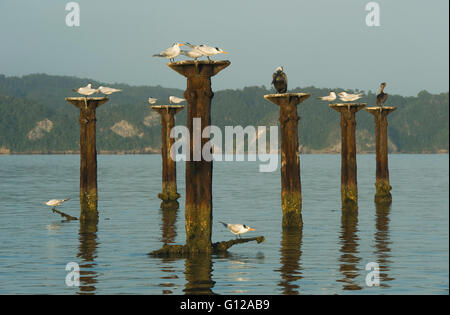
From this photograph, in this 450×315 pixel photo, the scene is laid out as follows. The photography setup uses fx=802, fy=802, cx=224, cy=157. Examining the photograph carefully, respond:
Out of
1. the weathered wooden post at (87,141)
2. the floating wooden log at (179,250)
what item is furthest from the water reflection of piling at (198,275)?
the weathered wooden post at (87,141)

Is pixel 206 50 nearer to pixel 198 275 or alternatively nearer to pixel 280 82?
pixel 198 275

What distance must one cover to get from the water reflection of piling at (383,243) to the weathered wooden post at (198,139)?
13.3ft

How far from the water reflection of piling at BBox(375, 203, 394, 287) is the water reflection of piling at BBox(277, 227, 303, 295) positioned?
6.06 feet

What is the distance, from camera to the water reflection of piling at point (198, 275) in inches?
621

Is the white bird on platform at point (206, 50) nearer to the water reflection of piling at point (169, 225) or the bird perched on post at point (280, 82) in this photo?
the bird perched on post at point (280, 82)

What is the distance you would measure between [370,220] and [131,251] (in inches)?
467

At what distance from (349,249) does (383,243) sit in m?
2.03

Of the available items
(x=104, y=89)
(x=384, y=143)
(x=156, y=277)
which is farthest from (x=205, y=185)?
(x=384, y=143)

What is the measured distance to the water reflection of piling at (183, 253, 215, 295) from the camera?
51.8ft

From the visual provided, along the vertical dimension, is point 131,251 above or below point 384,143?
below

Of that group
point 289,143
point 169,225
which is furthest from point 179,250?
point 169,225

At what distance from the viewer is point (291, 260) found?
1962cm
